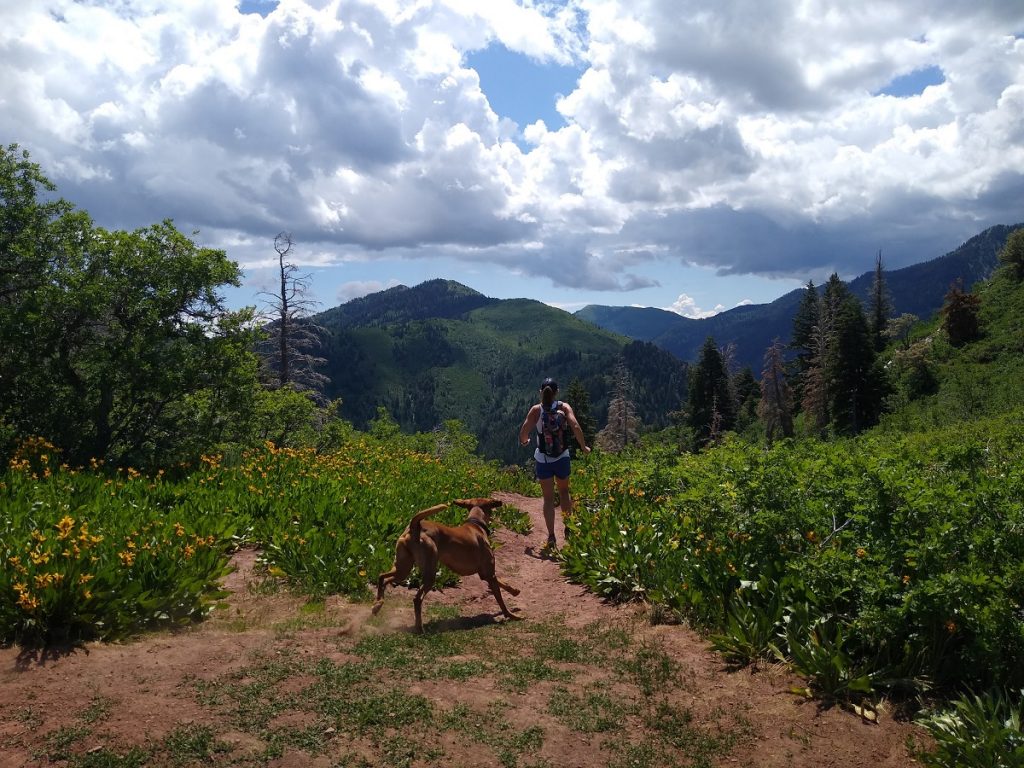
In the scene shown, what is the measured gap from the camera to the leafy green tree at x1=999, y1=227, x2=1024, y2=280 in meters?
55.2

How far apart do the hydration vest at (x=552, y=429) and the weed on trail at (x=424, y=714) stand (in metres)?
3.82

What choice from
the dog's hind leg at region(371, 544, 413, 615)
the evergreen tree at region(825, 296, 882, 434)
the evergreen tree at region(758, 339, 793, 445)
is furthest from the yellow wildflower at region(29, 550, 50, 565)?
the evergreen tree at region(758, 339, 793, 445)

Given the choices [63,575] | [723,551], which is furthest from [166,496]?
[723,551]

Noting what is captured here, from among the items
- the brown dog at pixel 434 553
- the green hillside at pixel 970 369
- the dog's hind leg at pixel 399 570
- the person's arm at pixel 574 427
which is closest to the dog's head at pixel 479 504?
the brown dog at pixel 434 553

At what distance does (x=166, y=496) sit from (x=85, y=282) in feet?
13.8

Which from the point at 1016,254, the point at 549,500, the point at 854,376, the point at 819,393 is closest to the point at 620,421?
the point at 819,393

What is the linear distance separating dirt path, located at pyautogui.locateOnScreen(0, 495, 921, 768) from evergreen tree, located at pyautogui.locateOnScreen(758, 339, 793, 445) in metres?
43.9

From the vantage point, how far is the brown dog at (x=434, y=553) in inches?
232

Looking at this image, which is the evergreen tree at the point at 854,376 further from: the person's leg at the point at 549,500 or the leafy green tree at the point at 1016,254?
the person's leg at the point at 549,500

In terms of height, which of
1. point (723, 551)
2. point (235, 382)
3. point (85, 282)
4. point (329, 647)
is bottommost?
point (329, 647)

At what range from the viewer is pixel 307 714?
4031 mm

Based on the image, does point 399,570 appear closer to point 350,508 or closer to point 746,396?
point 350,508

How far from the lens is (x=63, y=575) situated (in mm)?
4969

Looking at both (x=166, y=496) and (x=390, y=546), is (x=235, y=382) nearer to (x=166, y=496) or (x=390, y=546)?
(x=166, y=496)
